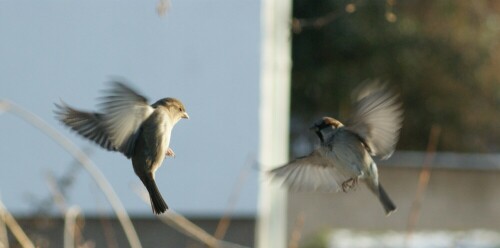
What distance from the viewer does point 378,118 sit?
2.23 metres

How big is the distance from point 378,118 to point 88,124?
2.38 feet

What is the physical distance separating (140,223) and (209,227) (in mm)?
463

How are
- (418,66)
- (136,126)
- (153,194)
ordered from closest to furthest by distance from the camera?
(153,194) → (136,126) → (418,66)

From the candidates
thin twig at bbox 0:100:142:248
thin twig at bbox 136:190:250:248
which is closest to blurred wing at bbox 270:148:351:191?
thin twig at bbox 136:190:250:248

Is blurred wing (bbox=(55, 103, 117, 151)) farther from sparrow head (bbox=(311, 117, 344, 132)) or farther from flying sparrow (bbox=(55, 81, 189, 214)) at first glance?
sparrow head (bbox=(311, 117, 344, 132))

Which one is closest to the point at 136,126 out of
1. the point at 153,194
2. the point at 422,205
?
the point at 153,194

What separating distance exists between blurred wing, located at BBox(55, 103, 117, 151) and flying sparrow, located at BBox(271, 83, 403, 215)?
568mm

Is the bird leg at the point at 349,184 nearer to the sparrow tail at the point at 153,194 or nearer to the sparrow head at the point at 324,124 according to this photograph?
the sparrow head at the point at 324,124

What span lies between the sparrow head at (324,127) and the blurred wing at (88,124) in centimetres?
60

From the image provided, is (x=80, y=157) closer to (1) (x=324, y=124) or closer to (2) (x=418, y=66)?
(1) (x=324, y=124)

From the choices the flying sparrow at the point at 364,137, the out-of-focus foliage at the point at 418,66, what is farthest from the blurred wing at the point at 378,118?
the out-of-focus foliage at the point at 418,66

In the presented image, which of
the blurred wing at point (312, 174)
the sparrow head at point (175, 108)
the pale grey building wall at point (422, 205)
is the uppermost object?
the sparrow head at point (175, 108)

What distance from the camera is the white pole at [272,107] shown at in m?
6.88

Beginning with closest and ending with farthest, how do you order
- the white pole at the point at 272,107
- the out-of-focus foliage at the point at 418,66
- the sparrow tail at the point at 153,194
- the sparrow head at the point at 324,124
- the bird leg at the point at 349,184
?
the sparrow tail at the point at 153,194 → the bird leg at the point at 349,184 → the sparrow head at the point at 324,124 → the white pole at the point at 272,107 → the out-of-focus foliage at the point at 418,66
